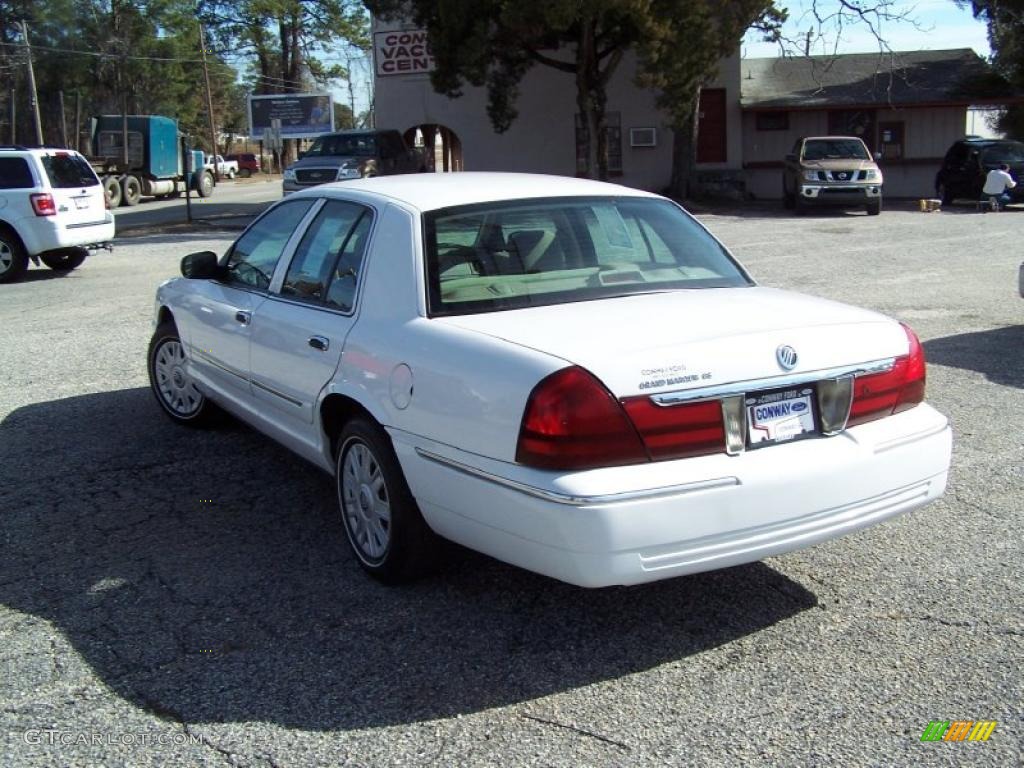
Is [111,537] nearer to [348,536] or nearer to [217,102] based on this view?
[348,536]

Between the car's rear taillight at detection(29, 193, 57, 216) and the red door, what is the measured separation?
69.6 ft

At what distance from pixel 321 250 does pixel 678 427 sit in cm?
221

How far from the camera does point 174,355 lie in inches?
266

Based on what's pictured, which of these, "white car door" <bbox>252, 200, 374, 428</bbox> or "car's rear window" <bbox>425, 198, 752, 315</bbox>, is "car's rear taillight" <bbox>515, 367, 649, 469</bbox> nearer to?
"car's rear window" <bbox>425, 198, 752, 315</bbox>

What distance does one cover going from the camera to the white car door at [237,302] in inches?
213

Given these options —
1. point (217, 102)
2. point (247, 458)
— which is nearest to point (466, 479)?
point (247, 458)

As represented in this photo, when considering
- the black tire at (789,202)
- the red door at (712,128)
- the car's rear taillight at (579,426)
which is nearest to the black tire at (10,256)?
the car's rear taillight at (579,426)

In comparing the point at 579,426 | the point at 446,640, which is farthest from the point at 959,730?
the point at 446,640

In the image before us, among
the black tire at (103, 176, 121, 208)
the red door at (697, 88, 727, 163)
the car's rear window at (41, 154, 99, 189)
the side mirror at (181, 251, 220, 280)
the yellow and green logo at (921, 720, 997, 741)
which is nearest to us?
the yellow and green logo at (921, 720, 997, 741)

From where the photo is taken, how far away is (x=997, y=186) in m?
24.7

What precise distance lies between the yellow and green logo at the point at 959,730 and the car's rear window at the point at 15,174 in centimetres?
1447

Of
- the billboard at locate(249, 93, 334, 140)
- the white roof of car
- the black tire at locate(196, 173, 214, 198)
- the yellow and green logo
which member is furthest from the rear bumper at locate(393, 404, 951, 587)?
the billboard at locate(249, 93, 334, 140)

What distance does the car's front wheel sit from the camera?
49.2 ft

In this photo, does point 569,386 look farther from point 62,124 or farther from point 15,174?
point 62,124
